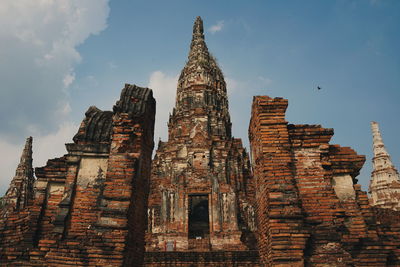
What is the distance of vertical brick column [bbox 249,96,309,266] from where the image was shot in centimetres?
487

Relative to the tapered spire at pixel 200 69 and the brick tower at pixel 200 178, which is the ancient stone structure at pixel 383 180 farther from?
the tapered spire at pixel 200 69

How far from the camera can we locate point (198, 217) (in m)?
20.0

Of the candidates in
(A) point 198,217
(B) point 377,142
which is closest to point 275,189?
(A) point 198,217

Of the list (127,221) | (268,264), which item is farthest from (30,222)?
(268,264)

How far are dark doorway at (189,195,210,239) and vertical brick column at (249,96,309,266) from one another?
12.5m

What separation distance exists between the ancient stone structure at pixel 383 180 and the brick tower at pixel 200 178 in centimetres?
825

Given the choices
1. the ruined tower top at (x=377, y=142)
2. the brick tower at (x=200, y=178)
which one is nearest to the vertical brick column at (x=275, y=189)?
the brick tower at (x=200, y=178)

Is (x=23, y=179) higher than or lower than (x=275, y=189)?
higher

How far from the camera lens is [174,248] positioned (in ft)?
50.1

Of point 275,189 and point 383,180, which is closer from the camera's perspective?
point 275,189

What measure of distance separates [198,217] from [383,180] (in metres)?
12.3

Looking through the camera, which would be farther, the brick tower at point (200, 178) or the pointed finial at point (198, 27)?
the pointed finial at point (198, 27)

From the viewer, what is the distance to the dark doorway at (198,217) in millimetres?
17875

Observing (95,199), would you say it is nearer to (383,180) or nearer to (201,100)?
(201,100)
